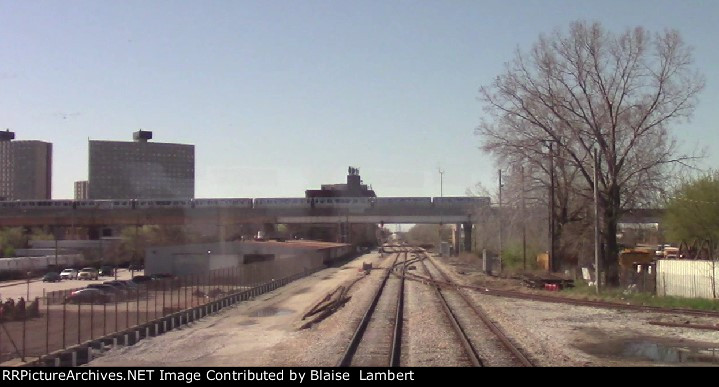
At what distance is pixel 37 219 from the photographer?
10644cm

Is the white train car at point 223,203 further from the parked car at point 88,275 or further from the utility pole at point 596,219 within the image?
the utility pole at point 596,219

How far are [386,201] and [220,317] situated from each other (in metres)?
74.3

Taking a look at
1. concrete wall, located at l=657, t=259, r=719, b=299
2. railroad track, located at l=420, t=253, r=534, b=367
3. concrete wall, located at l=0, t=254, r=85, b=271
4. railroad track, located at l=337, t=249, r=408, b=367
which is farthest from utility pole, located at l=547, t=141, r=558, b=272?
concrete wall, located at l=0, t=254, r=85, b=271

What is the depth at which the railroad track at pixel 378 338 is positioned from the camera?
20.4m

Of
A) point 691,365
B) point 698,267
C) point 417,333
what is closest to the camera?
point 691,365

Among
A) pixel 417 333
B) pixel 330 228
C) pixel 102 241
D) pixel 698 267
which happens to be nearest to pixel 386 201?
pixel 102 241

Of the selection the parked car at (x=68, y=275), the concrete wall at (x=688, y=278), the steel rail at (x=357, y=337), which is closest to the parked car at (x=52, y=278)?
the parked car at (x=68, y=275)

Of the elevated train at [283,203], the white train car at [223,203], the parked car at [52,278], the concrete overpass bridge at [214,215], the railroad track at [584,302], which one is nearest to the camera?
the railroad track at [584,302]

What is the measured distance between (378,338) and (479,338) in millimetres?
3120

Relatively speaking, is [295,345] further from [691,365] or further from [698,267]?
[698,267]

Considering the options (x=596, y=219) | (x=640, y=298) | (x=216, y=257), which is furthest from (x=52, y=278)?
(x=640, y=298)

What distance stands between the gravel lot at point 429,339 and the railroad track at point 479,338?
40 centimetres

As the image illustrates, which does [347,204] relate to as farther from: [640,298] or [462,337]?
[462,337]

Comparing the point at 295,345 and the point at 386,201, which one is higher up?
the point at 386,201
